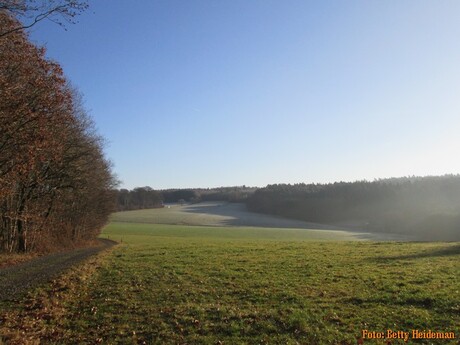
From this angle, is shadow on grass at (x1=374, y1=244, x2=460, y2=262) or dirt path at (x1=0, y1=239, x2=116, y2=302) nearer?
dirt path at (x1=0, y1=239, x2=116, y2=302)

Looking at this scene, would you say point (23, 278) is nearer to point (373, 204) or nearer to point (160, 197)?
point (373, 204)

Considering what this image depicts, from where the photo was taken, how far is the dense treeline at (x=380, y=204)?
3031 inches

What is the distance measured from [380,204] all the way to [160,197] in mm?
92028

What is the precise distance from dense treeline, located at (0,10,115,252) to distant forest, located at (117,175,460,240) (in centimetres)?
2379

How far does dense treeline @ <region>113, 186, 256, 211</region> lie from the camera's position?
140125 mm

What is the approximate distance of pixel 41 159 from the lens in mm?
16047

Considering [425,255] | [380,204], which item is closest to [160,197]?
[380,204]

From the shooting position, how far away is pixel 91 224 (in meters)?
46.6

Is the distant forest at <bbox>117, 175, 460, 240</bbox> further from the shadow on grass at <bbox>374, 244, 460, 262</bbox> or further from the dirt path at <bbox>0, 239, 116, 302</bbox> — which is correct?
the shadow on grass at <bbox>374, 244, 460, 262</bbox>

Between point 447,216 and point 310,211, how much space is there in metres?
48.7

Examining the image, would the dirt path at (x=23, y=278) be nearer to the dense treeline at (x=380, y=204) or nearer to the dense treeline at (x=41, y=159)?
the dense treeline at (x=41, y=159)

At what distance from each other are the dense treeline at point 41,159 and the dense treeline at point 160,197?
74717 millimetres

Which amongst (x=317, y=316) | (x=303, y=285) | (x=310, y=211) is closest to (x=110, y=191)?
(x=303, y=285)

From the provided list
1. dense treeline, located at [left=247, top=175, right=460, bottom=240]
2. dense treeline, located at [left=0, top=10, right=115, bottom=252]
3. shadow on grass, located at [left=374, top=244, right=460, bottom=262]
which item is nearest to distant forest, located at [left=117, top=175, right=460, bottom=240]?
dense treeline, located at [left=247, top=175, right=460, bottom=240]
